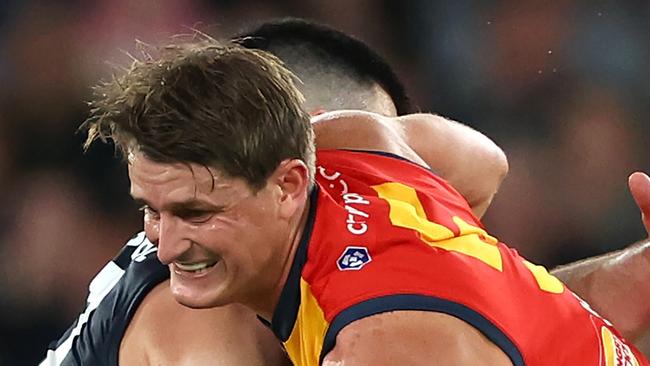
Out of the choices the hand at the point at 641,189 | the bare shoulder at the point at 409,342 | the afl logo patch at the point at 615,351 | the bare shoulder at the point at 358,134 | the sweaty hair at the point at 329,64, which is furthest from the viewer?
the sweaty hair at the point at 329,64

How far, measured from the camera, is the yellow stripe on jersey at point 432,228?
1.58 m

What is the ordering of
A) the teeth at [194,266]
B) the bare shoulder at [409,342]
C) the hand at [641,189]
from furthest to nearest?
the hand at [641,189] → the teeth at [194,266] → the bare shoulder at [409,342]

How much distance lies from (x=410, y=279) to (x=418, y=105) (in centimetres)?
176

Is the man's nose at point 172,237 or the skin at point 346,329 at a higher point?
the man's nose at point 172,237

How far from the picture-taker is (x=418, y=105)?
3221mm

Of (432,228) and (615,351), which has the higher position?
(432,228)

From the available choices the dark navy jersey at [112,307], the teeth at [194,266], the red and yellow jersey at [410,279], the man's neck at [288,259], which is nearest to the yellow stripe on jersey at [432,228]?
the red and yellow jersey at [410,279]

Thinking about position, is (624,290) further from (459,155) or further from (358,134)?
(358,134)

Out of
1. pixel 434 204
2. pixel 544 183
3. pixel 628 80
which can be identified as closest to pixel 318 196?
pixel 434 204

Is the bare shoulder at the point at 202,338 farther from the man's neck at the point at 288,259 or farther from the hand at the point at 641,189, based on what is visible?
the hand at the point at 641,189

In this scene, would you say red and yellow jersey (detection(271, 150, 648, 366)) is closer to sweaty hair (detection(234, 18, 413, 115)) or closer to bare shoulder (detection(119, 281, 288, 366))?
bare shoulder (detection(119, 281, 288, 366))

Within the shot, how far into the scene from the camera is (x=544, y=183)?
3162mm

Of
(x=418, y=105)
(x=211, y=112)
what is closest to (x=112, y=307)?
(x=211, y=112)

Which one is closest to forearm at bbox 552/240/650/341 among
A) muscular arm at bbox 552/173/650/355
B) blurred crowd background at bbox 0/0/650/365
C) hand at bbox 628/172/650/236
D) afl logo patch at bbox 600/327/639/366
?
muscular arm at bbox 552/173/650/355
